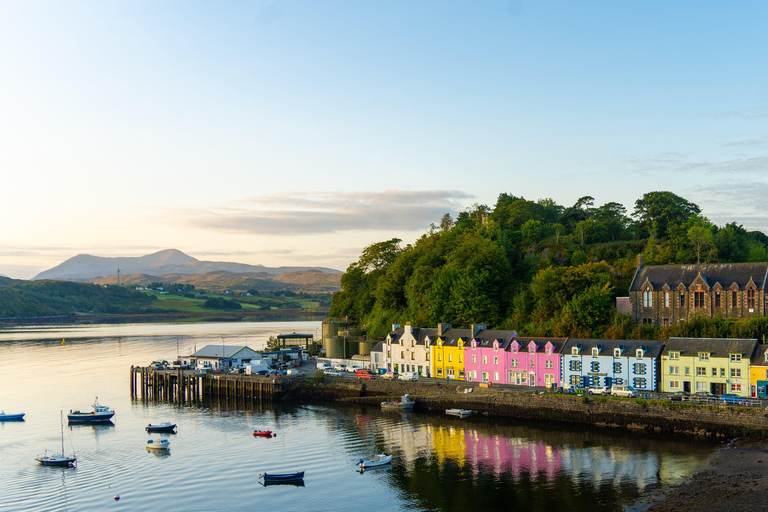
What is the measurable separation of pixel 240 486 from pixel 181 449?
459 inches

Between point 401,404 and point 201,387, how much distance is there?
93.8 feet

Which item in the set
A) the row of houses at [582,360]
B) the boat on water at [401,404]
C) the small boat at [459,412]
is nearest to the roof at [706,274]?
the row of houses at [582,360]

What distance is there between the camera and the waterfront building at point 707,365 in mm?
50844

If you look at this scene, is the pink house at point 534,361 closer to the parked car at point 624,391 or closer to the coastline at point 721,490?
the parked car at point 624,391

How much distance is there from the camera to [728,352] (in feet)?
169

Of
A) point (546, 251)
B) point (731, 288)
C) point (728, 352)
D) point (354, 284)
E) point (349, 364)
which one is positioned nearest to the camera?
Result: point (728, 352)

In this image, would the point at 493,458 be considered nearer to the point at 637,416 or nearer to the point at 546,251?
the point at 637,416

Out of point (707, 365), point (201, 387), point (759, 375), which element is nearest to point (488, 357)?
point (707, 365)

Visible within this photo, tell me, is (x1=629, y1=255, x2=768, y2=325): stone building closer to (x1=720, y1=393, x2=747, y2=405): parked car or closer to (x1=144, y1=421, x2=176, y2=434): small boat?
(x1=720, y1=393, x2=747, y2=405): parked car

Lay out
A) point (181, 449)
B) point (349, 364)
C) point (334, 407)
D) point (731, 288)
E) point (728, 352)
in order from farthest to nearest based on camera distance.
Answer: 1. point (349, 364)
2. point (334, 407)
3. point (731, 288)
4. point (728, 352)
5. point (181, 449)

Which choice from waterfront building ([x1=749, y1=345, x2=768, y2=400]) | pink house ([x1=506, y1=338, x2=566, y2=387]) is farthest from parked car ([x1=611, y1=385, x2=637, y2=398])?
waterfront building ([x1=749, y1=345, x2=768, y2=400])

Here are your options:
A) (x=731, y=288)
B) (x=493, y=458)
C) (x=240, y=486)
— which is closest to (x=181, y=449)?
(x=240, y=486)

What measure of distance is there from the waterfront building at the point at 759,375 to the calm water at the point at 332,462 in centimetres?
905

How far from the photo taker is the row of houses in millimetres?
51375
